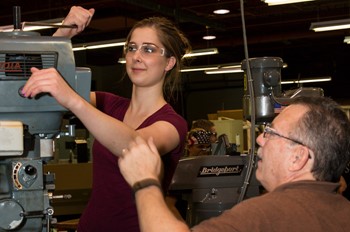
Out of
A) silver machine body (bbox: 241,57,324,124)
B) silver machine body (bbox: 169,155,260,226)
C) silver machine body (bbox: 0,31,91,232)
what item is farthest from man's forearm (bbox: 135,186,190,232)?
silver machine body (bbox: 169,155,260,226)

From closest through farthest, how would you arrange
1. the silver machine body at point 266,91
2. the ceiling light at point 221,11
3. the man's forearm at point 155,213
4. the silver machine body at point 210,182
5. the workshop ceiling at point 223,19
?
the man's forearm at point 155,213 → the silver machine body at point 266,91 → the silver machine body at point 210,182 → the workshop ceiling at point 223,19 → the ceiling light at point 221,11

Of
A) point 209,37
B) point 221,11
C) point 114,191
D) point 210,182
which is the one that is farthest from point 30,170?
point 209,37

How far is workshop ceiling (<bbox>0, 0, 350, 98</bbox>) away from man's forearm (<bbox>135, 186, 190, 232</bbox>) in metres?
6.67

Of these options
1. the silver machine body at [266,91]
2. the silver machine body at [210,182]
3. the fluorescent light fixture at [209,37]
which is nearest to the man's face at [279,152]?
the silver machine body at [266,91]

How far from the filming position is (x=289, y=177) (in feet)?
4.59

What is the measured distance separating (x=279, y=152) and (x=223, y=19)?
8432mm

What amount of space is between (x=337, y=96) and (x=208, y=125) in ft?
31.0

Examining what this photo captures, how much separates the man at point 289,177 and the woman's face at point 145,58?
437 millimetres

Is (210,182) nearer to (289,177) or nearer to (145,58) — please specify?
(145,58)

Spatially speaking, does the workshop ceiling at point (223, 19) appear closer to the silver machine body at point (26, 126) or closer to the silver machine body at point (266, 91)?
the silver machine body at point (266, 91)

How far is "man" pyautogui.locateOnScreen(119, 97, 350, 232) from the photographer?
1.23 metres

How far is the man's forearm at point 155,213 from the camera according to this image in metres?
1.20

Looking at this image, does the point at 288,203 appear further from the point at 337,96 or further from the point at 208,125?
the point at 337,96

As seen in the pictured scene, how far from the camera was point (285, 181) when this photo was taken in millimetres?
1404
